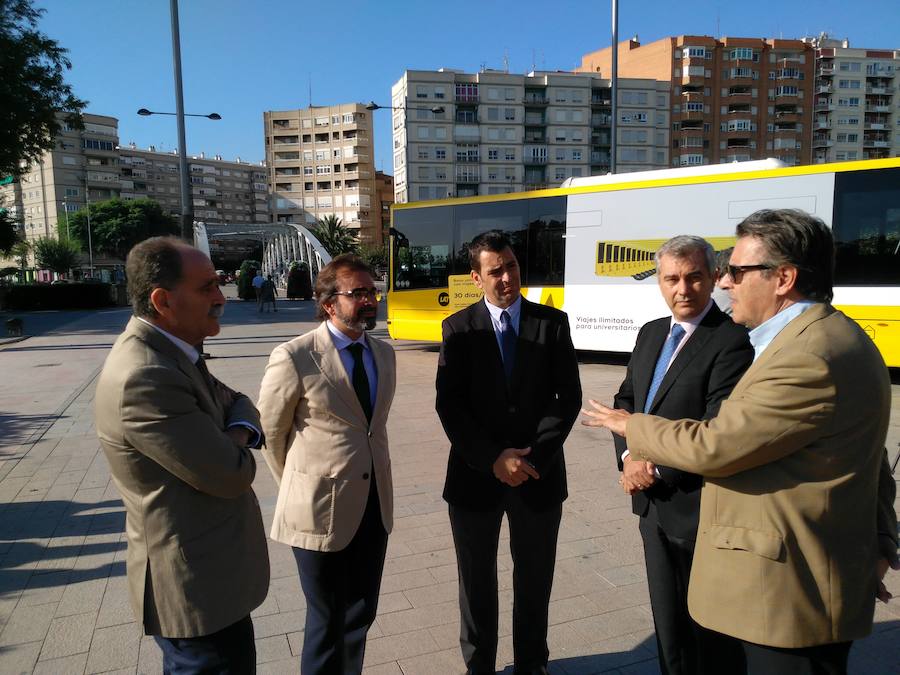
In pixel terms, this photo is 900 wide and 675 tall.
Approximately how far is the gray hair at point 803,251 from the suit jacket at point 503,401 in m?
1.16

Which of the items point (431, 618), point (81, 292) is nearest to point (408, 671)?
point (431, 618)

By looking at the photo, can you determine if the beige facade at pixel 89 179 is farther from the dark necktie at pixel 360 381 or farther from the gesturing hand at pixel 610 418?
the gesturing hand at pixel 610 418

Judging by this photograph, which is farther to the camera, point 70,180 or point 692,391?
point 70,180

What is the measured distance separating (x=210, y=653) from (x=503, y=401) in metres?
1.47

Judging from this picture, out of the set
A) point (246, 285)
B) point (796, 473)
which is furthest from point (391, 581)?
point (246, 285)

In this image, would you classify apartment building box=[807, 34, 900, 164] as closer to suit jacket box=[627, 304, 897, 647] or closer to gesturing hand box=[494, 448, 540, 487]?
gesturing hand box=[494, 448, 540, 487]

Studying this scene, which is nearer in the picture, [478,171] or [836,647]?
[836,647]

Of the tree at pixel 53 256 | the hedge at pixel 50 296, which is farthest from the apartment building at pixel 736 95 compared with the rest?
the hedge at pixel 50 296

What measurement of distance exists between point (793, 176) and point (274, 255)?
60.3 m

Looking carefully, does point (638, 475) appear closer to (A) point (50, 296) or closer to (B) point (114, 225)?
(A) point (50, 296)

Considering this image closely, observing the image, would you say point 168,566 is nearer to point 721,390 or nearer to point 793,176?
point 721,390

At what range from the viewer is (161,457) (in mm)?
1753

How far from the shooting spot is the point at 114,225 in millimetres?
89125

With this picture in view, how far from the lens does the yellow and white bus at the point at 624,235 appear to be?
9.38m
